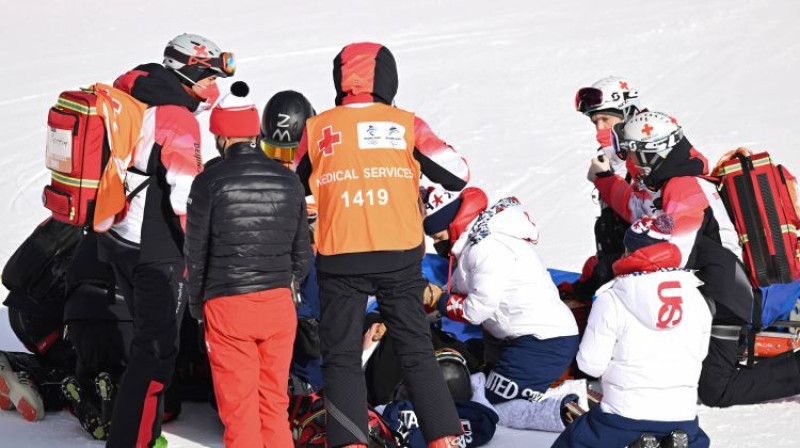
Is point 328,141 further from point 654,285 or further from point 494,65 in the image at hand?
point 494,65

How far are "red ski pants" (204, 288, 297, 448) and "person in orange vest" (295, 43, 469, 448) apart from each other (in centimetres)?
26

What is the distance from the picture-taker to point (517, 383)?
235 inches

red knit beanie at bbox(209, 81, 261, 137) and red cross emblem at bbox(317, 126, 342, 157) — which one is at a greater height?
red knit beanie at bbox(209, 81, 261, 137)

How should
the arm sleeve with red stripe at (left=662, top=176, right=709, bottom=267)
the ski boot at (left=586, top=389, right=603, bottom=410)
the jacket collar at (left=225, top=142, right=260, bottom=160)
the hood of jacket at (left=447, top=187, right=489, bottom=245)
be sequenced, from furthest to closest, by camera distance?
the hood of jacket at (left=447, top=187, right=489, bottom=245) → the arm sleeve with red stripe at (left=662, top=176, right=709, bottom=267) → the ski boot at (left=586, top=389, right=603, bottom=410) → the jacket collar at (left=225, top=142, right=260, bottom=160)

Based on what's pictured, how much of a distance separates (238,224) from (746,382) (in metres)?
2.82

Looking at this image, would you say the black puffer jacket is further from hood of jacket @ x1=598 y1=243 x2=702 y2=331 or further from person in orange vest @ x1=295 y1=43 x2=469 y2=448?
hood of jacket @ x1=598 y1=243 x2=702 y2=331

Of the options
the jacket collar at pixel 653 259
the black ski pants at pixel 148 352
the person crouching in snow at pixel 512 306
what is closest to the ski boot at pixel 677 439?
the jacket collar at pixel 653 259

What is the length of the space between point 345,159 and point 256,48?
10.5 meters

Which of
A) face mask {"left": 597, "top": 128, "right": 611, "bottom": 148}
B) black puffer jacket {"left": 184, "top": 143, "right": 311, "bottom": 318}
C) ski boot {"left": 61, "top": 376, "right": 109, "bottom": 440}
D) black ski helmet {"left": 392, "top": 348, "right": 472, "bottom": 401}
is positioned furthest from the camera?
face mask {"left": 597, "top": 128, "right": 611, "bottom": 148}

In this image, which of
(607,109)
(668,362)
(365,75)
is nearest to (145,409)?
(365,75)

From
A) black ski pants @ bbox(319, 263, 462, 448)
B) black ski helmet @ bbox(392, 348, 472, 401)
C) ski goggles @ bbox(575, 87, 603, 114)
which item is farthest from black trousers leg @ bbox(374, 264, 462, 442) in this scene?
ski goggles @ bbox(575, 87, 603, 114)

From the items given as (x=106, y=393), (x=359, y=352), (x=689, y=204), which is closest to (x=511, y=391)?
(x=359, y=352)

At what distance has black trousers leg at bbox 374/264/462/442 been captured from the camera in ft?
16.4

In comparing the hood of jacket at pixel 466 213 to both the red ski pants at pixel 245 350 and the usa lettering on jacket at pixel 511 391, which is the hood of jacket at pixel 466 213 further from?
the red ski pants at pixel 245 350
